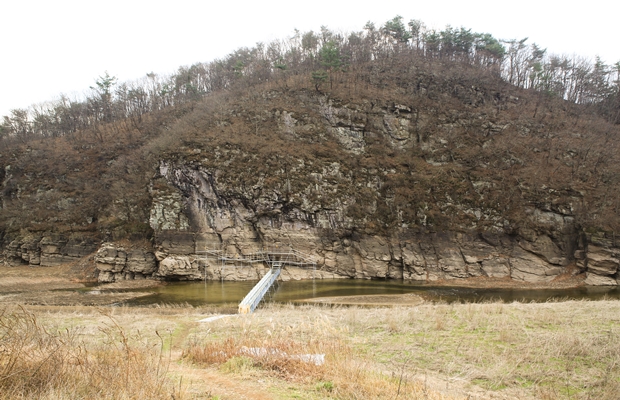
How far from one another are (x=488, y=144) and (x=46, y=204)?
61.1m

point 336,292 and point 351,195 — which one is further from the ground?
point 351,195

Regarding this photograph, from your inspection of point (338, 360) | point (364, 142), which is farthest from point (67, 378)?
point (364, 142)

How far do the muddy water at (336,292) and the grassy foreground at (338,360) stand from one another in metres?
14.2

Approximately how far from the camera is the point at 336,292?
30281 millimetres

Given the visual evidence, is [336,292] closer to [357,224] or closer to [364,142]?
[357,224]

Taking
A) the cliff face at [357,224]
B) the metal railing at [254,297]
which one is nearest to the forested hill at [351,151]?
the cliff face at [357,224]

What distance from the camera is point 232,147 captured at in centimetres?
4172

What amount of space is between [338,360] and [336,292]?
23482 mm

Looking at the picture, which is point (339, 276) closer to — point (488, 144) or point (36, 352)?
point (488, 144)

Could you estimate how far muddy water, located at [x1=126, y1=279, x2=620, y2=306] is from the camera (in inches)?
1067

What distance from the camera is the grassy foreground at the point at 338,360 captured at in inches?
203

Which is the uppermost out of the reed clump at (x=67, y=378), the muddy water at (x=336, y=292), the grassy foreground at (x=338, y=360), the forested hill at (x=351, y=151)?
the forested hill at (x=351, y=151)

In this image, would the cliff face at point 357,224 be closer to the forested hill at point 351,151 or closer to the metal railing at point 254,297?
the forested hill at point 351,151

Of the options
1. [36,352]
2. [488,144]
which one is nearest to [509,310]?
[36,352]
